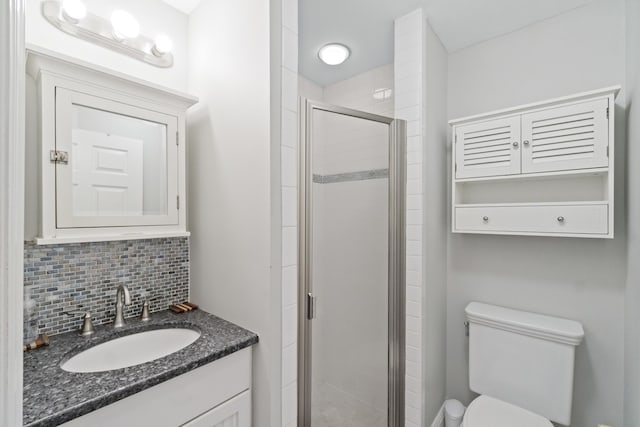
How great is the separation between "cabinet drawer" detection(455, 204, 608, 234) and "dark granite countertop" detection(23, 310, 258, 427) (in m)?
1.33

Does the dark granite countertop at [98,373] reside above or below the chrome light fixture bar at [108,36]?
below

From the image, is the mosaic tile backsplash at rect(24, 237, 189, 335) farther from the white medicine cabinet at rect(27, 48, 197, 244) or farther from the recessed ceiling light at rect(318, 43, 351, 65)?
the recessed ceiling light at rect(318, 43, 351, 65)

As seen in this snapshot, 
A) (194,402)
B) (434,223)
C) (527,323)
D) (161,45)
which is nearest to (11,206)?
(194,402)

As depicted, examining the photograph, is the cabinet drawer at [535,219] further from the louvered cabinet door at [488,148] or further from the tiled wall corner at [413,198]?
the tiled wall corner at [413,198]

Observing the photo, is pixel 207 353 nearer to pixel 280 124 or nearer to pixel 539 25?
pixel 280 124

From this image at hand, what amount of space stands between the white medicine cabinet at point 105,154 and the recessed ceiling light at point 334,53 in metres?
1.02

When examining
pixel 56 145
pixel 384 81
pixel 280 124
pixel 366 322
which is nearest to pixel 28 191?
pixel 56 145

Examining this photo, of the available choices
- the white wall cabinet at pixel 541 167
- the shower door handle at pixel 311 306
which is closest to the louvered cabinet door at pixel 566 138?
the white wall cabinet at pixel 541 167

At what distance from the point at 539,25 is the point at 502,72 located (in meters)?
0.27

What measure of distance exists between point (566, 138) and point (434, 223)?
734mm

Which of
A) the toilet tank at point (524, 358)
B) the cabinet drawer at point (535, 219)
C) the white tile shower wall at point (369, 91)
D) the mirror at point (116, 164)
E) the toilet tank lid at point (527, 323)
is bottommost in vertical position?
the toilet tank at point (524, 358)

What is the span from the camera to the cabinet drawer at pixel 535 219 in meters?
1.31

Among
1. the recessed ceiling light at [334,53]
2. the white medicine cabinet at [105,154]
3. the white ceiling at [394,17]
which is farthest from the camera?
the recessed ceiling light at [334,53]

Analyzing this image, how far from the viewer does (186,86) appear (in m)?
1.53
